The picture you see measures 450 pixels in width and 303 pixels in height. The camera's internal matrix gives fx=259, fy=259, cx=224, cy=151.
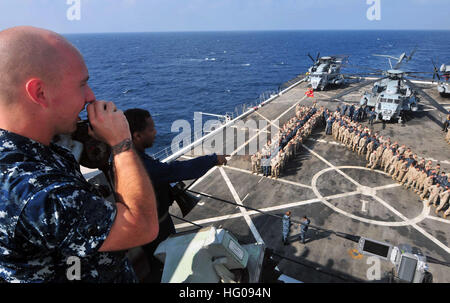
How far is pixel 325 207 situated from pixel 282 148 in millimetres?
6330

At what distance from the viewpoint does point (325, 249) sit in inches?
467

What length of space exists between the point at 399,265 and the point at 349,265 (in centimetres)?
A: 635

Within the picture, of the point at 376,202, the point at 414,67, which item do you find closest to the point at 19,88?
the point at 376,202

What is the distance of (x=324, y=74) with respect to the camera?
4000 centimetres

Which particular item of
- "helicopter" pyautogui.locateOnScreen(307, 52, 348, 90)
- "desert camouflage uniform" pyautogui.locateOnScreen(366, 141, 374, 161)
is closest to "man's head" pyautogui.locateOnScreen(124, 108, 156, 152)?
"desert camouflage uniform" pyautogui.locateOnScreen(366, 141, 374, 161)

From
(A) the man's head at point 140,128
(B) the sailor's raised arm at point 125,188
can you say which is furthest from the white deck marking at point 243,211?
(B) the sailor's raised arm at point 125,188

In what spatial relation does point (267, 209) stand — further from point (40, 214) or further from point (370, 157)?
point (40, 214)

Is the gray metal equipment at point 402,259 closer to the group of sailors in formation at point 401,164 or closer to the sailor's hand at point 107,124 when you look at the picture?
the sailor's hand at point 107,124

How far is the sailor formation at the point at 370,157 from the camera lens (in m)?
14.9

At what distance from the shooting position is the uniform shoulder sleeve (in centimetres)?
144

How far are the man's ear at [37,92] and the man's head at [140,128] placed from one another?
6.72 feet

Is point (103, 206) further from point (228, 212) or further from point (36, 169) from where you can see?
point (228, 212)
